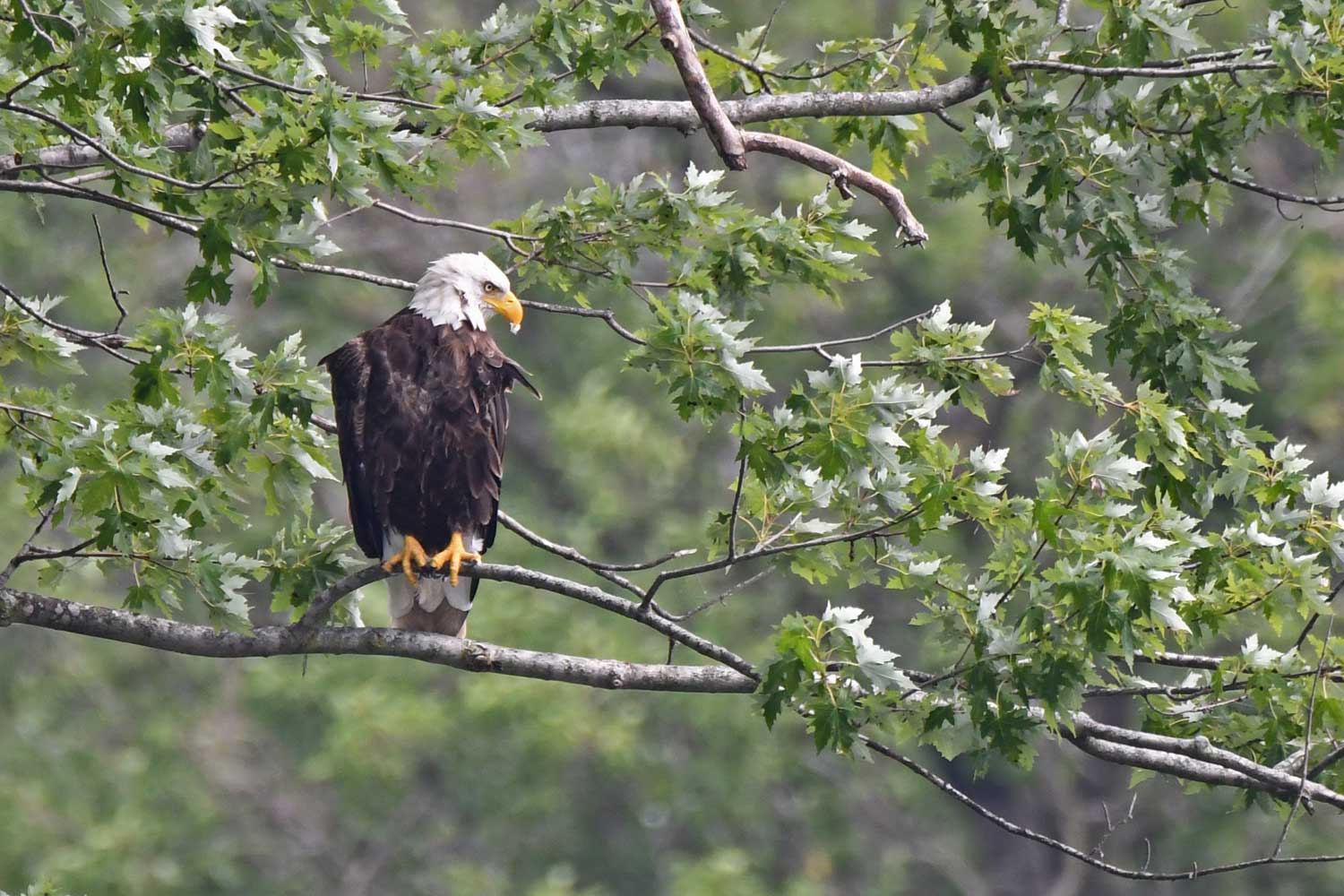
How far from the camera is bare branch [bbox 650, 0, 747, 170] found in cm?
376

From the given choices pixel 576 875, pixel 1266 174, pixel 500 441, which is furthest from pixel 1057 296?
pixel 500 441

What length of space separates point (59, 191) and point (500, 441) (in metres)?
1.47

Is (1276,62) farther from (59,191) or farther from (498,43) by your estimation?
(59,191)

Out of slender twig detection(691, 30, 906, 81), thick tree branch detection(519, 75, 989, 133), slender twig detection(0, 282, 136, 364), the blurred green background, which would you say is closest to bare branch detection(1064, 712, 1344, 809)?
thick tree branch detection(519, 75, 989, 133)

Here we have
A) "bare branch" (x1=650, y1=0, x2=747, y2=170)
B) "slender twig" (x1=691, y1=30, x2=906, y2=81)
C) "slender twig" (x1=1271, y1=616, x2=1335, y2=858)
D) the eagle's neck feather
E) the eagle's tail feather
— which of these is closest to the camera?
"slender twig" (x1=1271, y1=616, x2=1335, y2=858)

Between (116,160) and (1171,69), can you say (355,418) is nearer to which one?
(116,160)

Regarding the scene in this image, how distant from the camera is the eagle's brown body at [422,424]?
4777 mm

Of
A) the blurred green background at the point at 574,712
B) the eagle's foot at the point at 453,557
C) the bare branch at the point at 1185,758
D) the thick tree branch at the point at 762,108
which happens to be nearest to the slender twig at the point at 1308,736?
the bare branch at the point at 1185,758

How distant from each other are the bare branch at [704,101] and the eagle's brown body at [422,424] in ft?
3.76

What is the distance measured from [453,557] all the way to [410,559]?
127 mm

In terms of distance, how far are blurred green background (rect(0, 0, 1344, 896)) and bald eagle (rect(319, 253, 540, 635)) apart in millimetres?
5872

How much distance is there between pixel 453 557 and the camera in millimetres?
4809

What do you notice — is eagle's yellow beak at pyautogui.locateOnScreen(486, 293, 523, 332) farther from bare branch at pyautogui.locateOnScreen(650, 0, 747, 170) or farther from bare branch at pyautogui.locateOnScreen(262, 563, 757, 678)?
bare branch at pyautogui.locateOnScreen(650, 0, 747, 170)

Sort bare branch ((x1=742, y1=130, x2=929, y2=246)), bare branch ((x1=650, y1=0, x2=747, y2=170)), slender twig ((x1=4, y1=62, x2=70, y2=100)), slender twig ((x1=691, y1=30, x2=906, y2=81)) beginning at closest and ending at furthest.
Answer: slender twig ((x1=4, y1=62, x2=70, y2=100)), bare branch ((x1=650, y1=0, x2=747, y2=170)), bare branch ((x1=742, y1=130, x2=929, y2=246)), slender twig ((x1=691, y1=30, x2=906, y2=81))
